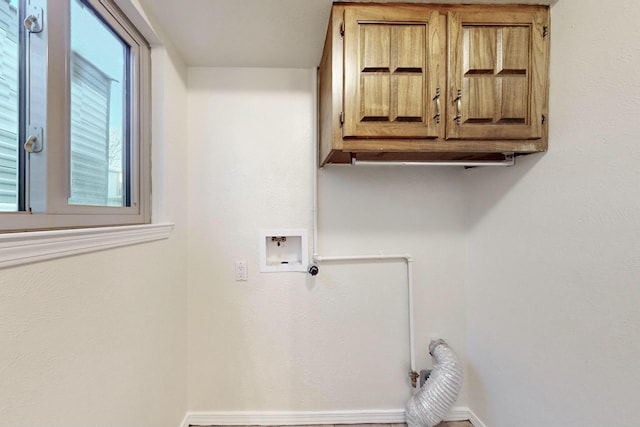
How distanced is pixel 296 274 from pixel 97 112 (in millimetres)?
1284

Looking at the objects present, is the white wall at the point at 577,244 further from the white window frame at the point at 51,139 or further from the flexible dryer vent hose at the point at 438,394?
the white window frame at the point at 51,139

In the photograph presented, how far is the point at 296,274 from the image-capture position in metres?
1.78

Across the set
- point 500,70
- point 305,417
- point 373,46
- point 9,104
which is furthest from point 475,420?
point 9,104

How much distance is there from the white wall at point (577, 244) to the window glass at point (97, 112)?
1.88 metres

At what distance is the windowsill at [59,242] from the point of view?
0.65 meters

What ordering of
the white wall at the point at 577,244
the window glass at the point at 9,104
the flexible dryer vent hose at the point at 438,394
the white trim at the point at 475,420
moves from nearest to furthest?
the window glass at the point at 9,104, the white wall at the point at 577,244, the flexible dryer vent hose at the point at 438,394, the white trim at the point at 475,420

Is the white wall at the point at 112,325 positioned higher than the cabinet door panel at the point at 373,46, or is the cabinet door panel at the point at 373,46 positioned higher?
the cabinet door panel at the point at 373,46

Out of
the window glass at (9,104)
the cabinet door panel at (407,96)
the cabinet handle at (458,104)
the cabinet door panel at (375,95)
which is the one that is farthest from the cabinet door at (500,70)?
the window glass at (9,104)

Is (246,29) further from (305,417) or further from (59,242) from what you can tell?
(305,417)

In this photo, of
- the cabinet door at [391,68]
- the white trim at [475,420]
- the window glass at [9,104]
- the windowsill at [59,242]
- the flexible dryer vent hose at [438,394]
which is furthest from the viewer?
the white trim at [475,420]

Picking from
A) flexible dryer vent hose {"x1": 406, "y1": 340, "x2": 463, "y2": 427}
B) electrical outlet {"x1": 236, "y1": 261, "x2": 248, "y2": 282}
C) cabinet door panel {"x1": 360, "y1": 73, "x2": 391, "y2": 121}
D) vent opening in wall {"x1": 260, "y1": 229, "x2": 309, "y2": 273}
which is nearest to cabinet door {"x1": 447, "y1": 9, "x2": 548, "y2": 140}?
cabinet door panel {"x1": 360, "y1": 73, "x2": 391, "y2": 121}

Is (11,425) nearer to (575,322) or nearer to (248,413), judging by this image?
(248,413)

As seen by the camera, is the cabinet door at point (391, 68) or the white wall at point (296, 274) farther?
the white wall at point (296, 274)

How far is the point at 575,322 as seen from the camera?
110cm
